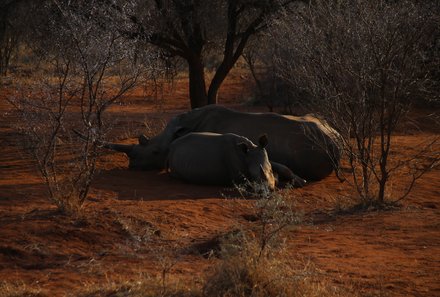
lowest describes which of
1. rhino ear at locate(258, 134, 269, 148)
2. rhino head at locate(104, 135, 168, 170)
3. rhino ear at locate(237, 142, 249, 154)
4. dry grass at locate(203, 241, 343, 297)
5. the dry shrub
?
rhino head at locate(104, 135, 168, 170)

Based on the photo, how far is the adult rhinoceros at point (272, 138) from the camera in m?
11.9

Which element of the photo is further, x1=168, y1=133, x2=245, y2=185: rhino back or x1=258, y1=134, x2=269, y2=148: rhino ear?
x1=168, y1=133, x2=245, y2=185: rhino back

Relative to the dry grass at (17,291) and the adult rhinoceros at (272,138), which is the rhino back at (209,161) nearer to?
the adult rhinoceros at (272,138)

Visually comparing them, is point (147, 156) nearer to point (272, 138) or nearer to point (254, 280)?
point (272, 138)

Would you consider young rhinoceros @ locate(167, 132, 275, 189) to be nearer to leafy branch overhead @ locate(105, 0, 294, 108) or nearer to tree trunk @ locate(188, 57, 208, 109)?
leafy branch overhead @ locate(105, 0, 294, 108)

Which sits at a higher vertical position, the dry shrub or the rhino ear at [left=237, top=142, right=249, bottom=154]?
the dry shrub

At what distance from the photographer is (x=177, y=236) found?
7.87 metres

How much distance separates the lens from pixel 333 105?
10617 millimetres

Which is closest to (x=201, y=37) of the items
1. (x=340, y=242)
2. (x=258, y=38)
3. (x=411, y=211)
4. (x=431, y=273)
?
(x=258, y=38)

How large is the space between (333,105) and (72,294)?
19.4 feet

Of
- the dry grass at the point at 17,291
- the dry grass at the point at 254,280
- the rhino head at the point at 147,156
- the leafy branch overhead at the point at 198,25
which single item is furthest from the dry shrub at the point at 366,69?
the dry grass at the point at 17,291

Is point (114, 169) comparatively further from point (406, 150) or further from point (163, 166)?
point (406, 150)

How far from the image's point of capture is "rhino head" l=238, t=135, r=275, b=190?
1070cm

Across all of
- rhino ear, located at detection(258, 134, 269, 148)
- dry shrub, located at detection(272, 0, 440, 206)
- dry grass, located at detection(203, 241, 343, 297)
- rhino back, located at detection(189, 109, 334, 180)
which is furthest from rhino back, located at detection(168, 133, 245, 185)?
dry grass, located at detection(203, 241, 343, 297)
